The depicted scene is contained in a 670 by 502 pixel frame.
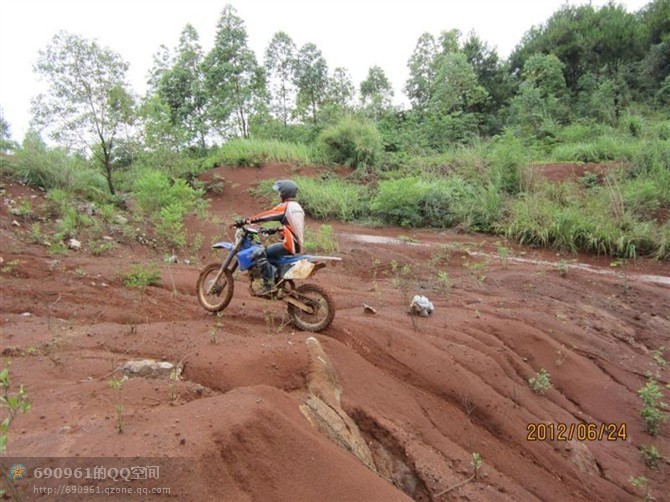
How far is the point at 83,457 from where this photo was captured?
2.29m

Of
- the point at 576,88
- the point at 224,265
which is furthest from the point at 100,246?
the point at 576,88

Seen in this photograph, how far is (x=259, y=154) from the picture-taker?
17.5 m

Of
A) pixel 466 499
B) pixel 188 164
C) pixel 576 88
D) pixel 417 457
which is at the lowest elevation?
pixel 466 499

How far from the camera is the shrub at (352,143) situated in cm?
1711

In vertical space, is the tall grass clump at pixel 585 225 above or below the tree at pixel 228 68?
below

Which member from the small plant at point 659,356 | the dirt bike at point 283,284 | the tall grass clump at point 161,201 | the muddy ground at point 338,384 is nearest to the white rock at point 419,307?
the muddy ground at point 338,384

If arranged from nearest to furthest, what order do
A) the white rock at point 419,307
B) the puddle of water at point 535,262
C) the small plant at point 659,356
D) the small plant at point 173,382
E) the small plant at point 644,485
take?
the small plant at point 173,382 → the small plant at point 644,485 → the white rock at point 419,307 → the small plant at point 659,356 → the puddle of water at point 535,262

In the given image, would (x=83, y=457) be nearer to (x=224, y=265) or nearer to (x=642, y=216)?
(x=224, y=265)

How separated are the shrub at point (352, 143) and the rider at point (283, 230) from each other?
475 inches

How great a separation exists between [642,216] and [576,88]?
16.7 meters

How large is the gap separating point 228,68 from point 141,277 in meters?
16.5

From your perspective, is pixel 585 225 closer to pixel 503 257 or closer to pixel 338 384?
pixel 503 257

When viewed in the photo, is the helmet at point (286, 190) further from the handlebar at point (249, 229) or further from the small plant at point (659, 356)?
the small plant at point (659, 356)
